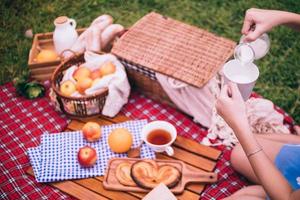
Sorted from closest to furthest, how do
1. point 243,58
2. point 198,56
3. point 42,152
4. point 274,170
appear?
point 274,170, point 243,58, point 42,152, point 198,56

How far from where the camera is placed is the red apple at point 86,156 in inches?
91.9

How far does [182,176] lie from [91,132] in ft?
2.15

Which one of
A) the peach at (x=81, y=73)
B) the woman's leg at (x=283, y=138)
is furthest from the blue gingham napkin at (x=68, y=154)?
the woman's leg at (x=283, y=138)

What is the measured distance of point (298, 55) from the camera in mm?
3453

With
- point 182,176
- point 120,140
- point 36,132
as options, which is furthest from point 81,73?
point 182,176

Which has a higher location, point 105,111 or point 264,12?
point 264,12

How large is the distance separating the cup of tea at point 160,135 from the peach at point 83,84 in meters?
0.50

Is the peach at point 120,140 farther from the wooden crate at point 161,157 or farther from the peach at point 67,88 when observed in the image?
the peach at point 67,88

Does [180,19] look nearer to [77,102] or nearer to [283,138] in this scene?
[77,102]

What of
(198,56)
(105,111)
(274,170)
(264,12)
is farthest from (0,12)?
(274,170)

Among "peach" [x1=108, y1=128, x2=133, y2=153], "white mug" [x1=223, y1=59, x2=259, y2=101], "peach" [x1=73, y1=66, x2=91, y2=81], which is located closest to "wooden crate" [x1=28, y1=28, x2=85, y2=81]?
"peach" [x1=73, y1=66, x2=91, y2=81]

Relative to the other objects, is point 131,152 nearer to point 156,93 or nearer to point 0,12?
point 156,93

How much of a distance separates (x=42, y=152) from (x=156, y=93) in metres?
0.92

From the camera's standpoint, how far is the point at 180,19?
12.4 ft
